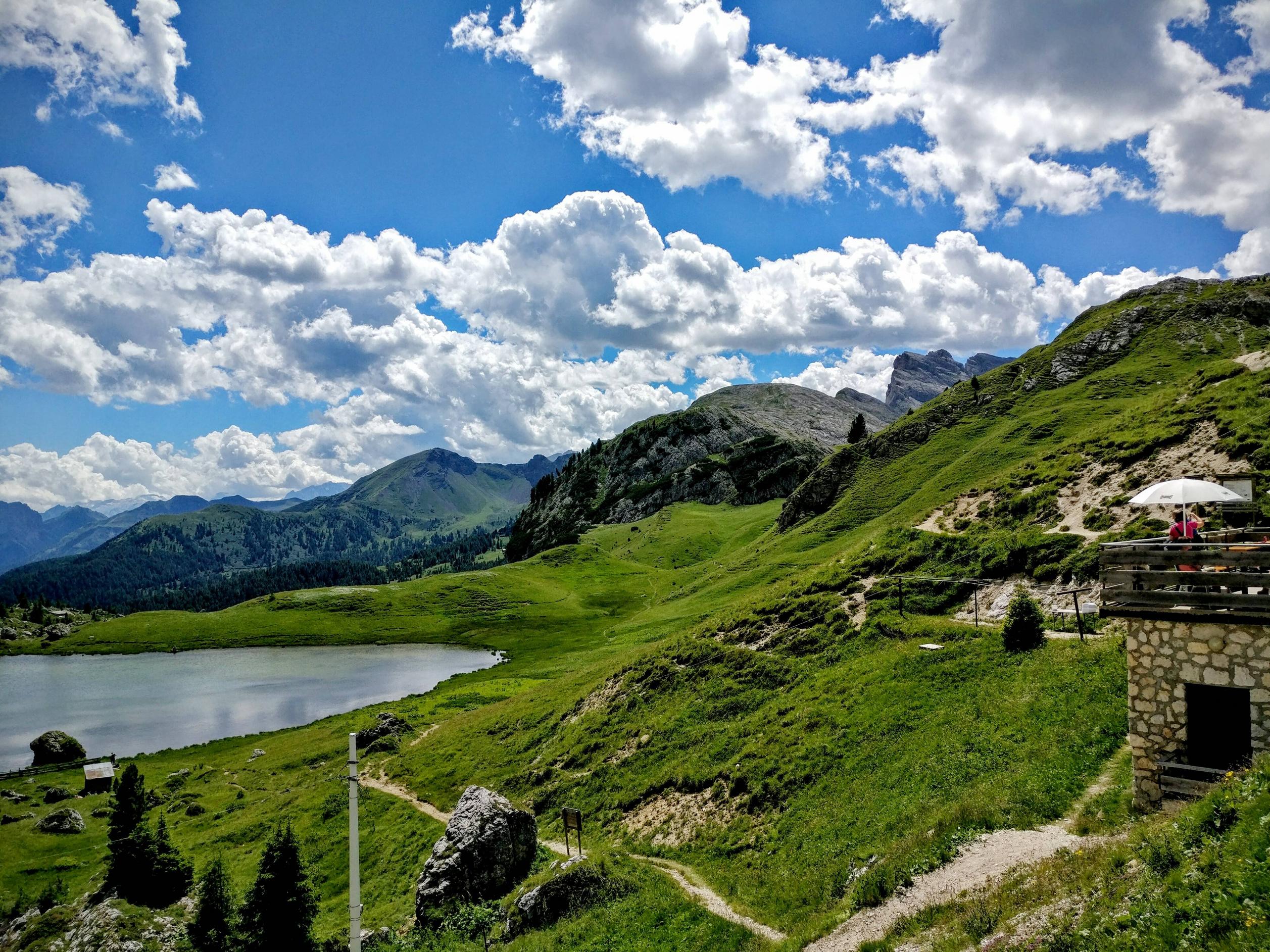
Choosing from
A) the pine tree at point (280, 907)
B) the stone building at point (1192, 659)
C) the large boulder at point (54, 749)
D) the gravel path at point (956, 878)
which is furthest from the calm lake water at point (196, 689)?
the stone building at point (1192, 659)

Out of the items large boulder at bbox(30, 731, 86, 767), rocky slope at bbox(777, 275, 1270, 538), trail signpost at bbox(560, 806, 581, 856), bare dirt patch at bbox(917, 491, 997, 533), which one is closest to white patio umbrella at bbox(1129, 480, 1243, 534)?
trail signpost at bbox(560, 806, 581, 856)

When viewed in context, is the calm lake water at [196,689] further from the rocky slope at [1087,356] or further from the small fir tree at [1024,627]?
the small fir tree at [1024,627]

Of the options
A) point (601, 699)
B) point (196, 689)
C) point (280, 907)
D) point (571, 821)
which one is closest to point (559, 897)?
point (571, 821)

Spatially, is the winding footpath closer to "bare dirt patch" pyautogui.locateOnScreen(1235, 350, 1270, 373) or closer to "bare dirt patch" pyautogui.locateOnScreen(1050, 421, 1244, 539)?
"bare dirt patch" pyautogui.locateOnScreen(1050, 421, 1244, 539)

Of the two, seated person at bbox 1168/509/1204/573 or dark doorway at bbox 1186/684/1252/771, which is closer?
dark doorway at bbox 1186/684/1252/771

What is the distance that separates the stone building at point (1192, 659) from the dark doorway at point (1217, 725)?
0.02 meters

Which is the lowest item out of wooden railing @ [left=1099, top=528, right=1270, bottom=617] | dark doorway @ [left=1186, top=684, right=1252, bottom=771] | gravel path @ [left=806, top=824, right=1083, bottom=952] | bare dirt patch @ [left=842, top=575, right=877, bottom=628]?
gravel path @ [left=806, top=824, right=1083, bottom=952]

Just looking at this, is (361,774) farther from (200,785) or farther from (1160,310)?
(1160,310)

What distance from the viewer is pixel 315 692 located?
408 feet

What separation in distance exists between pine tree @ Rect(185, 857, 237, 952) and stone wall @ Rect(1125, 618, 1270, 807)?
126 feet

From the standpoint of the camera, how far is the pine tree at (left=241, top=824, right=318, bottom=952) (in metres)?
27.5

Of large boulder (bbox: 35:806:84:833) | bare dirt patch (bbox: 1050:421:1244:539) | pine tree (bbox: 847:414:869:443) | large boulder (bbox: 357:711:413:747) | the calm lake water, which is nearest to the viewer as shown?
bare dirt patch (bbox: 1050:421:1244:539)

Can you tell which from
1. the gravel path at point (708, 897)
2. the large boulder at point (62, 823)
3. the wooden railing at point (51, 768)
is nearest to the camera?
the gravel path at point (708, 897)

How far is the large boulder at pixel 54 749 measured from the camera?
285 feet
